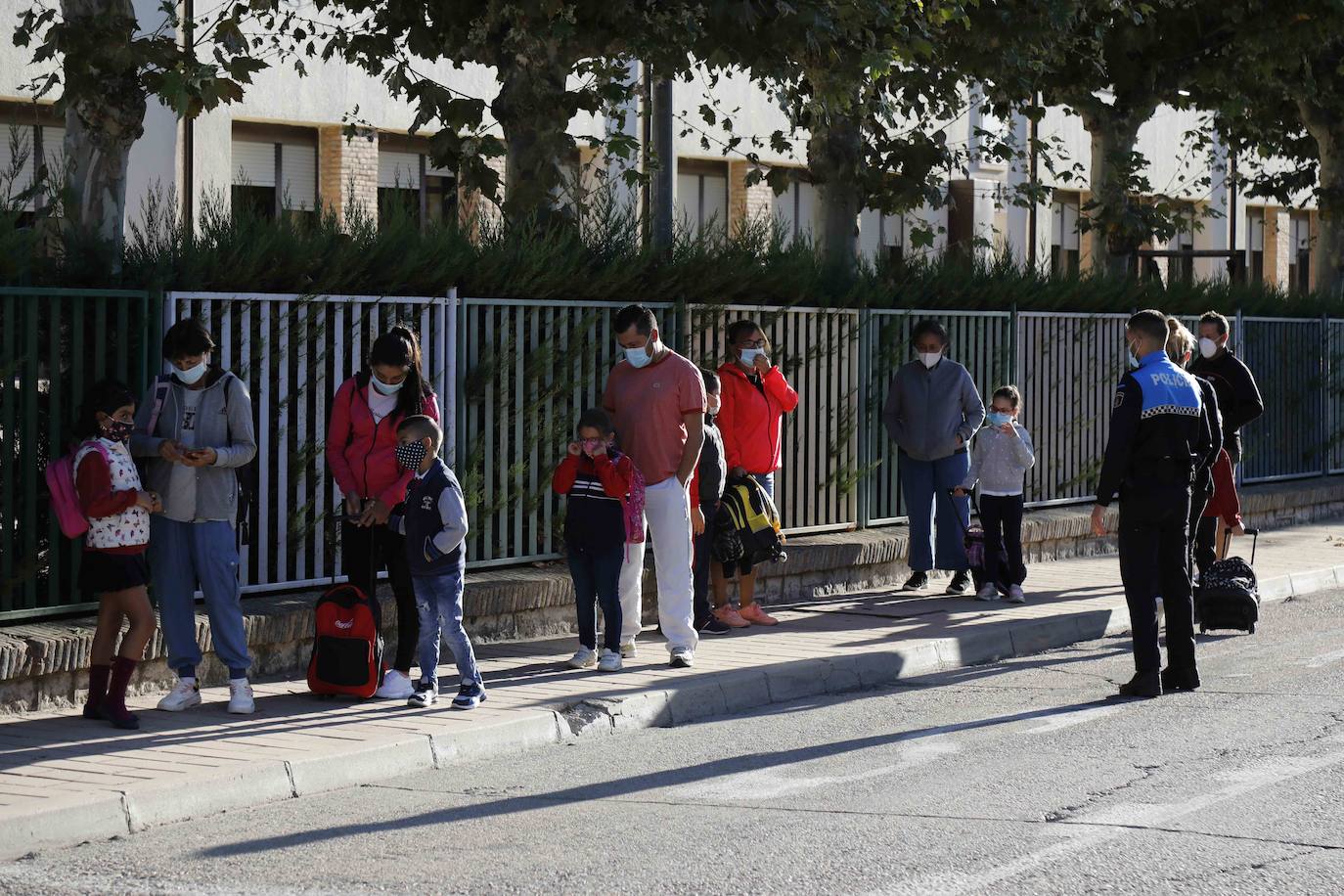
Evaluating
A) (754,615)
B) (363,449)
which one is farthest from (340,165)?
(363,449)

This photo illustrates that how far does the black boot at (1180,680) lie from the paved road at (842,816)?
0.34m

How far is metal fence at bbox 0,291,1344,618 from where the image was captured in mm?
9734

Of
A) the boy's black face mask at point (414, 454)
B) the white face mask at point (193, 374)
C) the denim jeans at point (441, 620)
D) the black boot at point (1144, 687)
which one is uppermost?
the white face mask at point (193, 374)

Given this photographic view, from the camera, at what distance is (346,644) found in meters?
9.59

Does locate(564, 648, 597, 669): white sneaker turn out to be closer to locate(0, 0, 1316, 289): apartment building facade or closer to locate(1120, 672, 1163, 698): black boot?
locate(1120, 672, 1163, 698): black boot

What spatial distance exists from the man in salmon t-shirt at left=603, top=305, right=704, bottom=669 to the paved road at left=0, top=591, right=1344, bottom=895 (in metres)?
1.01

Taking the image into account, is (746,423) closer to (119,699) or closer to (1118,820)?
(119,699)

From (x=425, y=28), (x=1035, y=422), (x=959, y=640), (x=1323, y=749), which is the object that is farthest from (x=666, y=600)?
(x=1035, y=422)

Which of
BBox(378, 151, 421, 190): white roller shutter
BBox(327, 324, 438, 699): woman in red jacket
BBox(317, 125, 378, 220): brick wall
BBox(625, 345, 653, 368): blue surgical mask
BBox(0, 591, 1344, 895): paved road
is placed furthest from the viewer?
BBox(378, 151, 421, 190): white roller shutter

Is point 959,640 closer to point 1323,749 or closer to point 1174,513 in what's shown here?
point 1174,513

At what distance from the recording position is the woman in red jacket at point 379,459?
9.68 metres

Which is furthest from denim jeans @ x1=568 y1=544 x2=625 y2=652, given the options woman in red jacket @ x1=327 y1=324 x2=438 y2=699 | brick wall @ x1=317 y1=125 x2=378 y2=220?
brick wall @ x1=317 y1=125 x2=378 y2=220

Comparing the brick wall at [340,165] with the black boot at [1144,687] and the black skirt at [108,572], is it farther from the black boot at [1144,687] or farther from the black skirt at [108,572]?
the black skirt at [108,572]

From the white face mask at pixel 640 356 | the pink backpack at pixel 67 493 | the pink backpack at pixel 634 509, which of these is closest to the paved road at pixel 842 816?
the pink backpack at pixel 634 509
